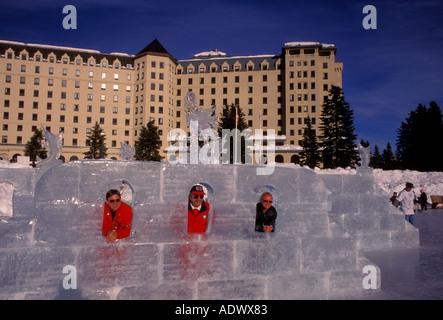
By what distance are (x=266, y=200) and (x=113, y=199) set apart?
2.27m

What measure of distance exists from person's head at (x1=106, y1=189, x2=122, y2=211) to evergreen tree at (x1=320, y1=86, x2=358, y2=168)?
4804 centimetres

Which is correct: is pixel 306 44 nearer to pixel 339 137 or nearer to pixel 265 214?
pixel 339 137

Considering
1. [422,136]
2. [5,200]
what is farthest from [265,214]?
[422,136]

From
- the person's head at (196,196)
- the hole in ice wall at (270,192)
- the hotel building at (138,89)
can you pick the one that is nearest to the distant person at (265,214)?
the hole in ice wall at (270,192)

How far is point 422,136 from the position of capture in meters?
56.8

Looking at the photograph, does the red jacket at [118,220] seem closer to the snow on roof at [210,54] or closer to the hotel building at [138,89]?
the hotel building at [138,89]

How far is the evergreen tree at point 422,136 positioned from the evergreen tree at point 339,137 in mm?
13421

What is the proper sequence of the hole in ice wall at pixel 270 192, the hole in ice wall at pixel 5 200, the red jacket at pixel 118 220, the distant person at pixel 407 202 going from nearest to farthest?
the red jacket at pixel 118 220, the hole in ice wall at pixel 270 192, the distant person at pixel 407 202, the hole in ice wall at pixel 5 200

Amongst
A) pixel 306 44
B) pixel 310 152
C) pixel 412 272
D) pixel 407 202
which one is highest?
pixel 306 44

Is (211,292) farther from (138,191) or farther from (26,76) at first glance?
(26,76)

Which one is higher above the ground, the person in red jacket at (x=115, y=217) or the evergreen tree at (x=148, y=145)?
the evergreen tree at (x=148, y=145)

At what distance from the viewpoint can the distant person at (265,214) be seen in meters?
5.02
